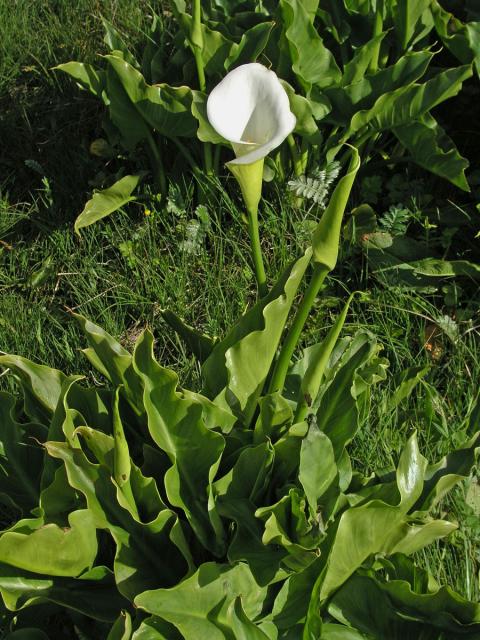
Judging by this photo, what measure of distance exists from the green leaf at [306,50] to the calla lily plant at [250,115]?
2.73 ft

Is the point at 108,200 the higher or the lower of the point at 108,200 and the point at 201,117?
the lower

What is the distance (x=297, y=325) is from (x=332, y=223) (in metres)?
0.25

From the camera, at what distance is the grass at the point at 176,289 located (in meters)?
1.88

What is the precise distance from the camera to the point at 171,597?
50.9 inches

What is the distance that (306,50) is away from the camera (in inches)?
87.7

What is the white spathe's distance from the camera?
1321 millimetres

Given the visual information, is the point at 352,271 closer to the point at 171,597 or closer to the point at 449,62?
the point at 449,62

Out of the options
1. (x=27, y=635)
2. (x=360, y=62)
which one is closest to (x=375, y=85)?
(x=360, y=62)

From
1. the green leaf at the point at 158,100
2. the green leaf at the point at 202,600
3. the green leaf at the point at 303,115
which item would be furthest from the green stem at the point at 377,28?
the green leaf at the point at 202,600

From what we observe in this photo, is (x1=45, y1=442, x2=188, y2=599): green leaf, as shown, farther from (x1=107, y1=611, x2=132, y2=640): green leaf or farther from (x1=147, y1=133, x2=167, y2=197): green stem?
(x1=147, y1=133, x2=167, y2=197): green stem

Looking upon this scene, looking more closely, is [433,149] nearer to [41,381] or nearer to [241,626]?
[41,381]

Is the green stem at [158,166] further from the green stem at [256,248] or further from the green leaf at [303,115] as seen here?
the green stem at [256,248]

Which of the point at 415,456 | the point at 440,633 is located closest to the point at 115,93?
the point at 415,456

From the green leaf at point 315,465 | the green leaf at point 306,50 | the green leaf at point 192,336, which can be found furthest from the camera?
the green leaf at point 306,50
